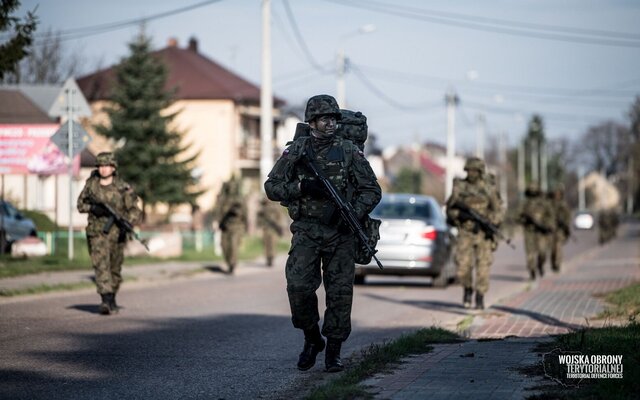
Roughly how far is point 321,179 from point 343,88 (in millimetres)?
31605

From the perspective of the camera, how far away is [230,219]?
23656 mm

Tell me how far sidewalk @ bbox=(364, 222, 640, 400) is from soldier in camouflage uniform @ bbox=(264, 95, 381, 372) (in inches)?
29.1

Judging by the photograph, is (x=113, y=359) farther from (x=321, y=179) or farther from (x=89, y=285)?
(x=89, y=285)

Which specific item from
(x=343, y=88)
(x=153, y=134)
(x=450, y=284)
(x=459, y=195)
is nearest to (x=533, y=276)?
(x=450, y=284)

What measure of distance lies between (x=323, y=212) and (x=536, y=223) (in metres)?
15.6

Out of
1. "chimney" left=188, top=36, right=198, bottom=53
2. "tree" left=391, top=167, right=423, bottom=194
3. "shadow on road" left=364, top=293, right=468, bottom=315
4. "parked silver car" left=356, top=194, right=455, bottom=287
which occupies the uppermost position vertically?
"chimney" left=188, top=36, right=198, bottom=53

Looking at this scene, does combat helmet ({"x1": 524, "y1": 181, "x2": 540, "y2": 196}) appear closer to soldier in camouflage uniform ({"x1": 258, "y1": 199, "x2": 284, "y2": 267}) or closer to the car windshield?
the car windshield

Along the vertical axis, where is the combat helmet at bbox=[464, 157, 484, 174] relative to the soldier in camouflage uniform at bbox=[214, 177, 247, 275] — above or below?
above

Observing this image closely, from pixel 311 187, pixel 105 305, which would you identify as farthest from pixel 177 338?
pixel 311 187

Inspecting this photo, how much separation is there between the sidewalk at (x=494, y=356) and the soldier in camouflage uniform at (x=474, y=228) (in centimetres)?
46

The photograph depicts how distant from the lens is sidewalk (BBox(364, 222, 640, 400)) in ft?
22.9

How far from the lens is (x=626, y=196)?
6122 inches

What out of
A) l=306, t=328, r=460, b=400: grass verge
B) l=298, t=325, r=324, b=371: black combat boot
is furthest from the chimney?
l=298, t=325, r=324, b=371: black combat boot

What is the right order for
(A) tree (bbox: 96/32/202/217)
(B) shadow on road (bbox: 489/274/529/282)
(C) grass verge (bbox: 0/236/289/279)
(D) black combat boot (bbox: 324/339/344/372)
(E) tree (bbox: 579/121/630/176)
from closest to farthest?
(D) black combat boot (bbox: 324/339/344/372) < (C) grass verge (bbox: 0/236/289/279) < (B) shadow on road (bbox: 489/274/529/282) < (A) tree (bbox: 96/32/202/217) < (E) tree (bbox: 579/121/630/176)
